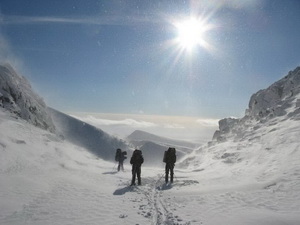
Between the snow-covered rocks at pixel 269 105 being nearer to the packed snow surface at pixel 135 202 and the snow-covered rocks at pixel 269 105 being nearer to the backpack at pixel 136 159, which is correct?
the packed snow surface at pixel 135 202

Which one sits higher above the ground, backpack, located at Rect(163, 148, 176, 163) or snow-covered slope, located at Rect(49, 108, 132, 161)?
snow-covered slope, located at Rect(49, 108, 132, 161)

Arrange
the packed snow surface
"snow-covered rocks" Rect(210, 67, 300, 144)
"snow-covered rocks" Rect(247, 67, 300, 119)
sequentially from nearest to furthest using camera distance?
1. the packed snow surface
2. "snow-covered rocks" Rect(210, 67, 300, 144)
3. "snow-covered rocks" Rect(247, 67, 300, 119)

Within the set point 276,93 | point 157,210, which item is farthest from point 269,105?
point 157,210

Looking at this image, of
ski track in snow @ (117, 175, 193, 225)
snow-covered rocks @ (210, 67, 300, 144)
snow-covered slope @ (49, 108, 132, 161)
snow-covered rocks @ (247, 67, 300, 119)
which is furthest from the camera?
snow-covered slope @ (49, 108, 132, 161)

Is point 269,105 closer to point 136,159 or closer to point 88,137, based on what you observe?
point 136,159

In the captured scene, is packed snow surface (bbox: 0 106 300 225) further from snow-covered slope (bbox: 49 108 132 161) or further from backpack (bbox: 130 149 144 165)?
snow-covered slope (bbox: 49 108 132 161)

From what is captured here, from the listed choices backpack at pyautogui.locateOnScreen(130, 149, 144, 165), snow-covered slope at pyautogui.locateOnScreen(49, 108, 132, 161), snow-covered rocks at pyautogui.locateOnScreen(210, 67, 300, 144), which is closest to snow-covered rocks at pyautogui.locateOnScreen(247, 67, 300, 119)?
snow-covered rocks at pyautogui.locateOnScreen(210, 67, 300, 144)

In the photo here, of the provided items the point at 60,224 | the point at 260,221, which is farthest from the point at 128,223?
the point at 260,221

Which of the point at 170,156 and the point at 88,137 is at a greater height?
the point at 88,137

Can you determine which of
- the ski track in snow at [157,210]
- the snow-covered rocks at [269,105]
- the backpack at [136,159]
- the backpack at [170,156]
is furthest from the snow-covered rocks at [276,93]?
the ski track in snow at [157,210]

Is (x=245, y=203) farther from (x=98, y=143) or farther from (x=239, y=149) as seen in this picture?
(x=98, y=143)

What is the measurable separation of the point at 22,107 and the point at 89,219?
46.6 meters

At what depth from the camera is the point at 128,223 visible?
884cm

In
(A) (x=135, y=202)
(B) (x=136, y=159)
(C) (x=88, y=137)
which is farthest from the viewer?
(C) (x=88, y=137)
